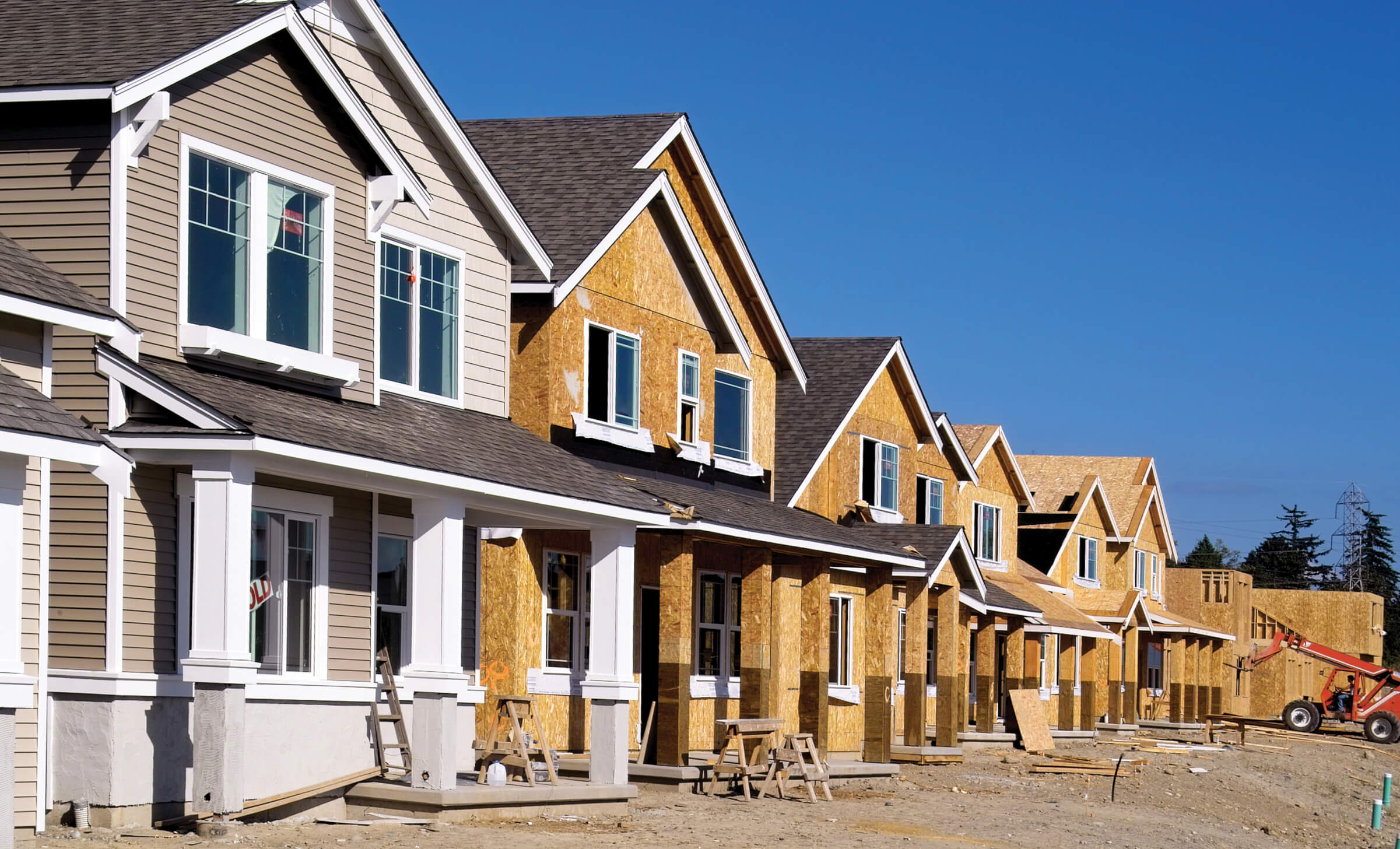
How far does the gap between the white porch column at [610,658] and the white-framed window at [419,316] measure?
8.62 feet

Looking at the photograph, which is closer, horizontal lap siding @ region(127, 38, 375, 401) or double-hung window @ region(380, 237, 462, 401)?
horizontal lap siding @ region(127, 38, 375, 401)

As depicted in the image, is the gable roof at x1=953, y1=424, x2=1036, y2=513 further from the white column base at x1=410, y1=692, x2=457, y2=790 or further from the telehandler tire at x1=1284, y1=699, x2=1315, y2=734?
the white column base at x1=410, y1=692, x2=457, y2=790

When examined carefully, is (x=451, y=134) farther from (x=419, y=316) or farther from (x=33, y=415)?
(x=33, y=415)

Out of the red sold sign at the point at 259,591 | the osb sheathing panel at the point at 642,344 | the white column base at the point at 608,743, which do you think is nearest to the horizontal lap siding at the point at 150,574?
the red sold sign at the point at 259,591

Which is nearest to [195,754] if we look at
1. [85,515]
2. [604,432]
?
[85,515]

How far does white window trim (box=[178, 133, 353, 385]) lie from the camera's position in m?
15.6

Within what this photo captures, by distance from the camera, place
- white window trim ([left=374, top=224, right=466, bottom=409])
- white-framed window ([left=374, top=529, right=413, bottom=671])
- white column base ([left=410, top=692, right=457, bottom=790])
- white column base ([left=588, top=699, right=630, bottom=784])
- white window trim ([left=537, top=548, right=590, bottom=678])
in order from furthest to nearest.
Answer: white window trim ([left=537, top=548, right=590, bottom=678]), white column base ([left=588, top=699, right=630, bottom=784]), white-framed window ([left=374, top=529, right=413, bottom=671]), white window trim ([left=374, top=224, right=466, bottom=409]), white column base ([left=410, top=692, right=457, bottom=790])

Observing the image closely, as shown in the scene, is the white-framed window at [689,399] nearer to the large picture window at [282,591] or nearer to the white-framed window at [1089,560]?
the large picture window at [282,591]

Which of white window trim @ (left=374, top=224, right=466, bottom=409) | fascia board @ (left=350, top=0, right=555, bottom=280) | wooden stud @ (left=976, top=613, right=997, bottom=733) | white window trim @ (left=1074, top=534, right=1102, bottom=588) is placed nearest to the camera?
white window trim @ (left=374, top=224, right=466, bottom=409)

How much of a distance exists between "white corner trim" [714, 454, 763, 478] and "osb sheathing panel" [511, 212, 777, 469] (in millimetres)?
299

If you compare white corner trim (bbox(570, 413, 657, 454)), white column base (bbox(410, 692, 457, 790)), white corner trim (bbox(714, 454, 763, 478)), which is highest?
white corner trim (bbox(570, 413, 657, 454))

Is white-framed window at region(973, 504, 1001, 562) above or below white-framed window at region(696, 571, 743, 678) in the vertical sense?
above

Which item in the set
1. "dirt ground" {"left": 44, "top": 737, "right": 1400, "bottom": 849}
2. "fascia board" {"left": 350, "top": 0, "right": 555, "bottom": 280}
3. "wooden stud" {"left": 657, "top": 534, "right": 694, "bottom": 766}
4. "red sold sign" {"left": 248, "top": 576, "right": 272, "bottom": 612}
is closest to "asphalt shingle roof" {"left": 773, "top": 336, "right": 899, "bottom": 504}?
"dirt ground" {"left": 44, "top": 737, "right": 1400, "bottom": 849}

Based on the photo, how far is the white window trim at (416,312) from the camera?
725 inches
